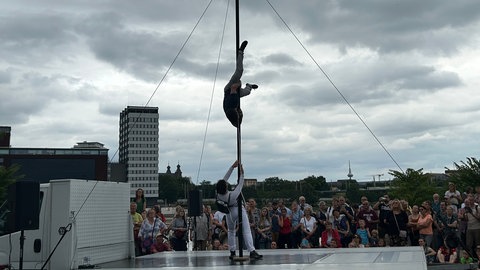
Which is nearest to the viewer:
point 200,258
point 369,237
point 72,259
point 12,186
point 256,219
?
point 12,186

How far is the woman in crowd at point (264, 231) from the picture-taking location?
14.5 meters

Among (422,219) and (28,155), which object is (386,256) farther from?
(28,155)

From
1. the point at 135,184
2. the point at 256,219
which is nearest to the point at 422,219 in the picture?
the point at 256,219

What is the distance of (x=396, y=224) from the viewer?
1369 cm

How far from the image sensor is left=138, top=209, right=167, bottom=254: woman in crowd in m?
12.4

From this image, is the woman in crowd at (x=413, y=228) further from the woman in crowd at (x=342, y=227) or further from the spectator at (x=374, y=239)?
the woman in crowd at (x=342, y=227)

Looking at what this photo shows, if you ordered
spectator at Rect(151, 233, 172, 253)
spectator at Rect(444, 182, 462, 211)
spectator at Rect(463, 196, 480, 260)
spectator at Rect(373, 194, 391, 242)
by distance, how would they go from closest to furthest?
spectator at Rect(151, 233, 172, 253)
spectator at Rect(463, 196, 480, 260)
spectator at Rect(373, 194, 391, 242)
spectator at Rect(444, 182, 462, 211)

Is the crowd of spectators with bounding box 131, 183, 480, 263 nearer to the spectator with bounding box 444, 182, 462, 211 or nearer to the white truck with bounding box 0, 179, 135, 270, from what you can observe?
the spectator with bounding box 444, 182, 462, 211

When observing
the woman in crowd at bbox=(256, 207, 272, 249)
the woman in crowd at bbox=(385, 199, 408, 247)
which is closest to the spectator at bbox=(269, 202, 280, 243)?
the woman in crowd at bbox=(256, 207, 272, 249)

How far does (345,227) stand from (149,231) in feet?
16.8

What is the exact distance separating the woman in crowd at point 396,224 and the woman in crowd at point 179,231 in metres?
5.35

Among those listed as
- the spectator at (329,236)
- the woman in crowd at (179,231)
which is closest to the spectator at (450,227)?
the spectator at (329,236)

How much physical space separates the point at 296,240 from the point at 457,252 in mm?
4056

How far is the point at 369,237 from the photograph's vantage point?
13797 mm
